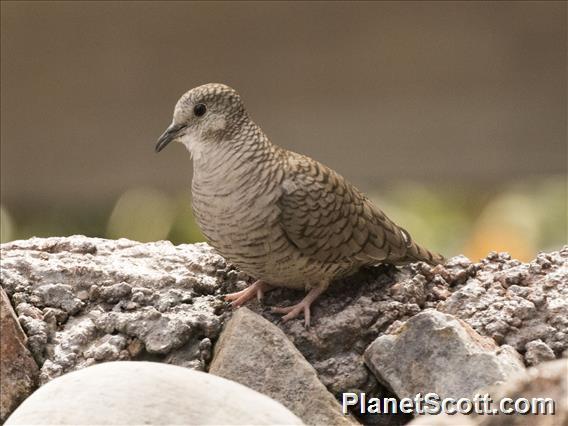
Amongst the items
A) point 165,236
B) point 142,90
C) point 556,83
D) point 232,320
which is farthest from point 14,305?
point 556,83

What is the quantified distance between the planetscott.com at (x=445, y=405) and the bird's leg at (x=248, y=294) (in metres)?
0.29

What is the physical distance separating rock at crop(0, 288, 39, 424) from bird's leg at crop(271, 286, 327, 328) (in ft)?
1.46

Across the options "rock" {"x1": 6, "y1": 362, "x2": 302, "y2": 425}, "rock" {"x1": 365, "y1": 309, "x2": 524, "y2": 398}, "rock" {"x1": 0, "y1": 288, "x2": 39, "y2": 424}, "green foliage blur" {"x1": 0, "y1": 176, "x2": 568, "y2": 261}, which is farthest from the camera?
"green foliage blur" {"x1": 0, "y1": 176, "x2": 568, "y2": 261}

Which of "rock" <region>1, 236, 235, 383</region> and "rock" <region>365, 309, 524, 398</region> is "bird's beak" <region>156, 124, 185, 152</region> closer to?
"rock" <region>1, 236, 235, 383</region>

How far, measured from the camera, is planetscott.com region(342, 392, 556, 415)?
1254 mm

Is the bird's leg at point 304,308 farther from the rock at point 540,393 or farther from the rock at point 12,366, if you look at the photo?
the rock at point 540,393

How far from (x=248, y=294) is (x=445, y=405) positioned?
19.5 inches

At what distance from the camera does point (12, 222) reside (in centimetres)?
414

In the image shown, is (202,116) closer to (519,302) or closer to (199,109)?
(199,109)

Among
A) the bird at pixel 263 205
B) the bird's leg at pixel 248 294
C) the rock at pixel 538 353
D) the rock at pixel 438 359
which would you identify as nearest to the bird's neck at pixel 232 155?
the bird at pixel 263 205

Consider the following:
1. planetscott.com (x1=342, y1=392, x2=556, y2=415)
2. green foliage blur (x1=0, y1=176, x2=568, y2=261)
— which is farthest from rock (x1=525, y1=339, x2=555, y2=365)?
green foliage blur (x1=0, y1=176, x2=568, y2=261)

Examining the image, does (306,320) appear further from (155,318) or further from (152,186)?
(152,186)

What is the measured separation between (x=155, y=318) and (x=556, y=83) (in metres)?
2.66

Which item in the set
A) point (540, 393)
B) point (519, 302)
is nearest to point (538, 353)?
point (519, 302)
